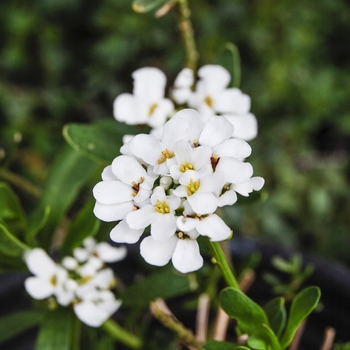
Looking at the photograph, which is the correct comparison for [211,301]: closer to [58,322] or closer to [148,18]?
[58,322]

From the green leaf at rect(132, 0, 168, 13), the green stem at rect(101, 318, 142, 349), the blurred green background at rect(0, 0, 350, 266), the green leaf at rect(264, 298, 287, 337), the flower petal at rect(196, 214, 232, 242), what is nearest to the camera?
the flower petal at rect(196, 214, 232, 242)

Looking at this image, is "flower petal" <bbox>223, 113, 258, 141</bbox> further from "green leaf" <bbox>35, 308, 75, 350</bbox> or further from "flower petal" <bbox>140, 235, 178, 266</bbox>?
"green leaf" <bbox>35, 308, 75, 350</bbox>

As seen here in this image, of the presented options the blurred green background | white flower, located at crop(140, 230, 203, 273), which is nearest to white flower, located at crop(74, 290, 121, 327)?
white flower, located at crop(140, 230, 203, 273)

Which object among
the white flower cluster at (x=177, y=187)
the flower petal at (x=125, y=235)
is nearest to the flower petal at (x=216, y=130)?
the white flower cluster at (x=177, y=187)

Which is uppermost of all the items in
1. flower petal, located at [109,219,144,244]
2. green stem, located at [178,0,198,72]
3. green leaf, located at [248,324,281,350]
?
green stem, located at [178,0,198,72]

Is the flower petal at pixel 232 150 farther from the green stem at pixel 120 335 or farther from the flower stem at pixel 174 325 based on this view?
the green stem at pixel 120 335

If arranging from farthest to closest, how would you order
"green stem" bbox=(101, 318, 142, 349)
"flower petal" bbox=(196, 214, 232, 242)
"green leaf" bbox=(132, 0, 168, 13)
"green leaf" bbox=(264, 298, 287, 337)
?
"green stem" bbox=(101, 318, 142, 349) < "green leaf" bbox=(132, 0, 168, 13) < "green leaf" bbox=(264, 298, 287, 337) < "flower petal" bbox=(196, 214, 232, 242)

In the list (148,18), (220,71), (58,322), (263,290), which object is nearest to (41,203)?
(58,322)
